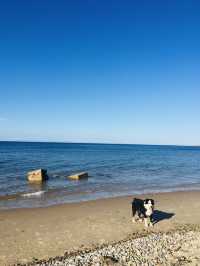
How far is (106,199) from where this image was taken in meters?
18.7

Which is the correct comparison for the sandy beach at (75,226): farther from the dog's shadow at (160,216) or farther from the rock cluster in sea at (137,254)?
the rock cluster in sea at (137,254)

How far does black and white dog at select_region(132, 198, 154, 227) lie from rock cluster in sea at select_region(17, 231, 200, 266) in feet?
7.10

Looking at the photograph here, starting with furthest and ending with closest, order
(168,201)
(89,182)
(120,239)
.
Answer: (89,182), (168,201), (120,239)

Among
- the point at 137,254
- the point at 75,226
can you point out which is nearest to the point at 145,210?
the point at 75,226

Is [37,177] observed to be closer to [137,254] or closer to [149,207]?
[149,207]

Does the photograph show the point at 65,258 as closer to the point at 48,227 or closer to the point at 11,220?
the point at 48,227

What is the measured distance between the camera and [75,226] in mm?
12195

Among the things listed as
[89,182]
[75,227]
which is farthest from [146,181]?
[75,227]

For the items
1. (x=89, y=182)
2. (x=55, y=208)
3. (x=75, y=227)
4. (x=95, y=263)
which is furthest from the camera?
(x=89, y=182)

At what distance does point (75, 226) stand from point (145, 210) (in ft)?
10.5

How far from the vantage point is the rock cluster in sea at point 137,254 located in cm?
833

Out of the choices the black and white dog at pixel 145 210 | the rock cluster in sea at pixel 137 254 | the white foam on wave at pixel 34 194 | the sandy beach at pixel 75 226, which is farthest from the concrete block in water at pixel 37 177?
the rock cluster in sea at pixel 137 254

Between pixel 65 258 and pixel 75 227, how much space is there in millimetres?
3364

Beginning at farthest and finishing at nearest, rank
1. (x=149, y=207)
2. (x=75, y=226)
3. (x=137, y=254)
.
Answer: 1. (x=149, y=207)
2. (x=75, y=226)
3. (x=137, y=254)
